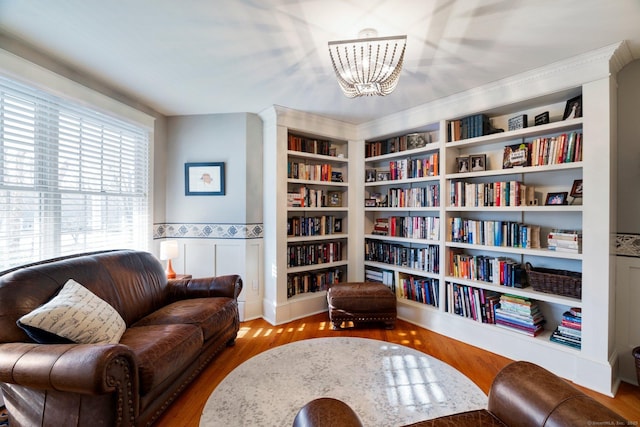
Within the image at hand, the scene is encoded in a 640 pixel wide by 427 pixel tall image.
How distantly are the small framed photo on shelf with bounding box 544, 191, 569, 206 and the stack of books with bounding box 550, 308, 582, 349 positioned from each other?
0.85 metres

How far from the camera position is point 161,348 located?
5.37 ft

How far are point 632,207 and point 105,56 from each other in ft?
13.4

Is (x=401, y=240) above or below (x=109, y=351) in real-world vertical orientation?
above

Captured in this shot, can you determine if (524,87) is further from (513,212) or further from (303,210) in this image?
(303,210)

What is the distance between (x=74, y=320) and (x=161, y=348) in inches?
18.7

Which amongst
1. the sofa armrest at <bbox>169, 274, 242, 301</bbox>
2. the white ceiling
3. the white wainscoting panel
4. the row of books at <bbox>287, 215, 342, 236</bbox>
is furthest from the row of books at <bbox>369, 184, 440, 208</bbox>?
the sofa armrest at <bbox>169, 274, 242, 301</bbox>

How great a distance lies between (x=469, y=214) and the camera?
119 inches

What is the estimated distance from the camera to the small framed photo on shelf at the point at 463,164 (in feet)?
9.39

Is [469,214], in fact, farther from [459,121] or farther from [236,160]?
[236,160]

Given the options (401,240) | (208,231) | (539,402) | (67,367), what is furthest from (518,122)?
(67,367)

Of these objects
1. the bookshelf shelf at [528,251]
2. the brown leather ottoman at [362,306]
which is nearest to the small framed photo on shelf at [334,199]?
the brown leather ottoman at [362,306]

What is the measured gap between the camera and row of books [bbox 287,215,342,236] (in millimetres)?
3402

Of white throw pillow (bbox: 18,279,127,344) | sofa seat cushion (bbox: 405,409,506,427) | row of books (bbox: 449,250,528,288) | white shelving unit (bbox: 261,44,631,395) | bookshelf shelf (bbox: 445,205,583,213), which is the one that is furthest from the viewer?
row of books (bbox: 449,250,528,288)

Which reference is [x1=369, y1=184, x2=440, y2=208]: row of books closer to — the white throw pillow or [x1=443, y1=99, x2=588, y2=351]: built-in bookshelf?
[x1=443, y1=99, x2=588, y2=351]: built-in bookshelf
